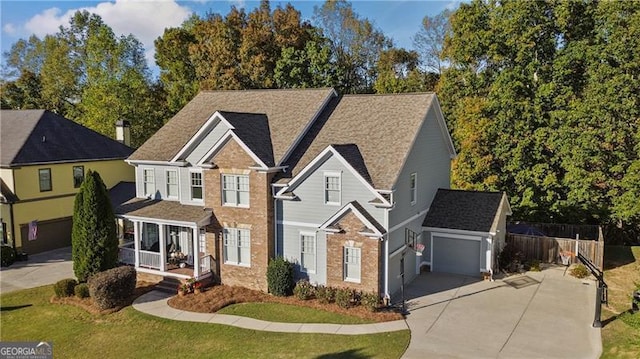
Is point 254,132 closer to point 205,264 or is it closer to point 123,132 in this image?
point 205,264

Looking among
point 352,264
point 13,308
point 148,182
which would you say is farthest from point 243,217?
point 13,308

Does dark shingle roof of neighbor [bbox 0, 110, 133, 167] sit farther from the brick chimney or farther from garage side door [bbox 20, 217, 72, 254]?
garage side door [bbox 20, 217, 72, 254]

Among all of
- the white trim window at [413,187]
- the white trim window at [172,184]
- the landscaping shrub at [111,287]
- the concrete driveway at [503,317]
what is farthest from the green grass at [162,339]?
the white trim window at [413,187]

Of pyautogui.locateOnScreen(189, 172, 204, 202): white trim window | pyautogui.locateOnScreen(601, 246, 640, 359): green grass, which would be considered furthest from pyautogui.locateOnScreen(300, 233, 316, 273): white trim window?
pyautogui.locateOnScreen(601, 246, 640, 359): green grass

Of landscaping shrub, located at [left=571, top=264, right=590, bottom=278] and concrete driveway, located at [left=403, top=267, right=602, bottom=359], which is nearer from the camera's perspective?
concrete driveway, located at [left=403, top=267, right=602, bottom=359]

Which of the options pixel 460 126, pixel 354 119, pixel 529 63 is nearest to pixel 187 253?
pixel 354 119

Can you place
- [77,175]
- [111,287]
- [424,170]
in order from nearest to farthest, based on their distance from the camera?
[111,287] < [424,170] < [77,175]

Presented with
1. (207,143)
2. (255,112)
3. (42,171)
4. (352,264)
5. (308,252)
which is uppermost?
(255,112)
